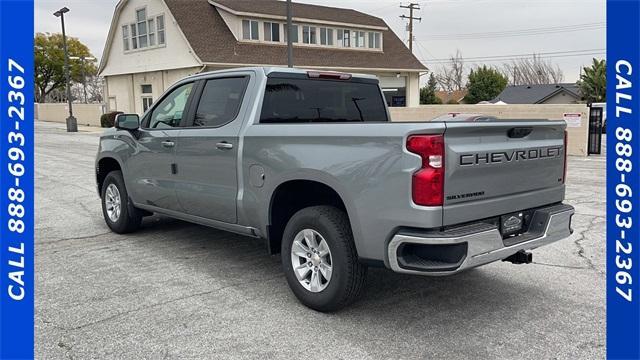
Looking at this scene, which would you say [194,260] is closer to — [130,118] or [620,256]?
[130,118]

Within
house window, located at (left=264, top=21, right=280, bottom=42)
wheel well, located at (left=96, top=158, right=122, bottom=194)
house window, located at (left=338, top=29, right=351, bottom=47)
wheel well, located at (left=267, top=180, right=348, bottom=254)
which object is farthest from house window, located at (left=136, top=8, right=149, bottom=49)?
wheel well, located at (left=267, top=180, right=348, bottom=254)

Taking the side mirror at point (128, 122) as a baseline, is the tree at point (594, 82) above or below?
above

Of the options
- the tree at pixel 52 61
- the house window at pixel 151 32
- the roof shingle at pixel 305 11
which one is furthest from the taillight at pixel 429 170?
the tree at pixel 52 61

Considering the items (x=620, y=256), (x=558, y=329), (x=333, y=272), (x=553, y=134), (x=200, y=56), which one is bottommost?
(x=558, y=329)

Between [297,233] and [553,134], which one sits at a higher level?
[553,134]

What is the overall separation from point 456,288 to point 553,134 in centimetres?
159

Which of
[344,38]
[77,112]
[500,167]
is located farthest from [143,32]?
[500,167]

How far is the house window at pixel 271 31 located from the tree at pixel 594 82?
2612 centimetres

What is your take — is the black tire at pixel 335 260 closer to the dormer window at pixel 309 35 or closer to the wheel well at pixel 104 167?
the wheel well at pixel 104 167

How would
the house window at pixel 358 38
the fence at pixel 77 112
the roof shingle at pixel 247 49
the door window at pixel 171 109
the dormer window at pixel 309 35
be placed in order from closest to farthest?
the door window at pixel 171 109
the roof shingle at pixel 247 49
the dormer window at pixel 309 35
the house window at pixel 358 38
the fence at pixel 77 112

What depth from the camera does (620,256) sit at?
277 cm

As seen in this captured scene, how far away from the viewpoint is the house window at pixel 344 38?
36344 mm

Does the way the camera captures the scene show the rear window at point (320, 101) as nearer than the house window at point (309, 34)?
Yes

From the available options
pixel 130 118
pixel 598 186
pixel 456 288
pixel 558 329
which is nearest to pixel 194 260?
pixel 130 118
